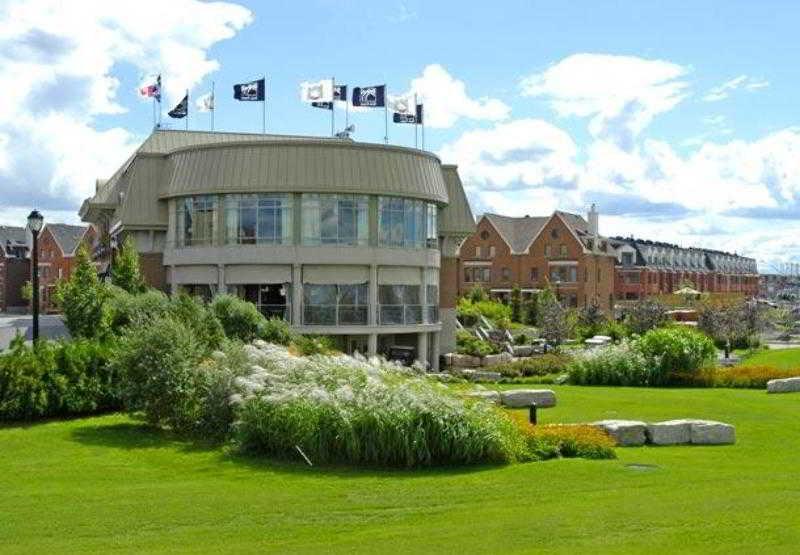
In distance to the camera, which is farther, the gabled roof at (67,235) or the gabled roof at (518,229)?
the gabled roof at (67,235)

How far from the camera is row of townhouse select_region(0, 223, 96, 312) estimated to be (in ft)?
325

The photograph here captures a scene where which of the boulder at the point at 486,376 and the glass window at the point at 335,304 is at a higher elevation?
the glass window at the point at 335,304

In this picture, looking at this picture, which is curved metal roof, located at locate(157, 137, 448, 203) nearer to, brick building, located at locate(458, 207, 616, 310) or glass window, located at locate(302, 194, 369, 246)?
glass window, located at locate(302, 194, 369, 246)

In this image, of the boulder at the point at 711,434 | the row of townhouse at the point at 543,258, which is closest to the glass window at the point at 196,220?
the boulder at the point at 711,434

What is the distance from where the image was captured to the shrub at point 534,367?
43156 millimetres

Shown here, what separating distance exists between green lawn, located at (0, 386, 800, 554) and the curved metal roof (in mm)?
24035

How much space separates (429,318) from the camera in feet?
157

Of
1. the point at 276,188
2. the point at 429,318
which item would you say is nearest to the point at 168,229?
the point at 276,188

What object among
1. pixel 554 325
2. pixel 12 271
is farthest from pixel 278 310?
pixel 12 271

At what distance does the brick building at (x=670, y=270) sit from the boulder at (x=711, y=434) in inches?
3171

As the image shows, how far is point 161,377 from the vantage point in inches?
810

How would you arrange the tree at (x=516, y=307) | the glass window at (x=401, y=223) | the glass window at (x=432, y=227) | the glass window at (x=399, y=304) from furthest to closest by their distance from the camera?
1. the tree at (x=516, y=307)
2. the glass window at (x=432, y=227)
3. the glass window at (x=399, y=304)
4. the glass window at (x=401, y=223)

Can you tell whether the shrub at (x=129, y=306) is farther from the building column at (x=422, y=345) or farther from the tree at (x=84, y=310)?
the building column at (x=422, y=345)

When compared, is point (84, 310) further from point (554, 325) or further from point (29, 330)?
point (554, 325)
